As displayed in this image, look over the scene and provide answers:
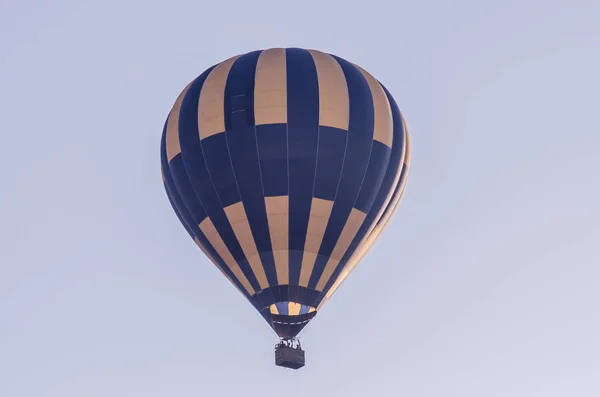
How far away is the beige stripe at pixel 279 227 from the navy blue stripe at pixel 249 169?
103mm

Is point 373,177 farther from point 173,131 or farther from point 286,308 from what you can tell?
point 173,131

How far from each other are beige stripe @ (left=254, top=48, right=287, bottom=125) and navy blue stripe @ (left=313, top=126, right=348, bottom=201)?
3.70ft

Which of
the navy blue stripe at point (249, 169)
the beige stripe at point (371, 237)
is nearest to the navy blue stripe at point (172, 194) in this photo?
the navy blue stripe at point (249, 169)

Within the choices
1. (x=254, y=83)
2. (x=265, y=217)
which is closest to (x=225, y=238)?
(x=265, y=217)

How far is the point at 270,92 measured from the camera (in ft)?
137

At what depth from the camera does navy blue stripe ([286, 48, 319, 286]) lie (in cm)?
4084

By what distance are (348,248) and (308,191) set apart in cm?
180

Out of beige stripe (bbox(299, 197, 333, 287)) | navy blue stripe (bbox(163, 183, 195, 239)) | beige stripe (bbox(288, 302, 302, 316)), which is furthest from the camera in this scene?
navy blue stripe (bbox(163, 183, 195, 239))

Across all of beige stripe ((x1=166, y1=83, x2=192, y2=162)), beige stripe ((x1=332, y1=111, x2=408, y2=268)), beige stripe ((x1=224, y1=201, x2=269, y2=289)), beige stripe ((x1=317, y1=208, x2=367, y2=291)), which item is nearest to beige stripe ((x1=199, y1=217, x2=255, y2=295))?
beige stripe ((x1=224, y1=201, x2=269, y2=289))

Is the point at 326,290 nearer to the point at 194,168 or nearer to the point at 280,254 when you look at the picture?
the point at 280,254

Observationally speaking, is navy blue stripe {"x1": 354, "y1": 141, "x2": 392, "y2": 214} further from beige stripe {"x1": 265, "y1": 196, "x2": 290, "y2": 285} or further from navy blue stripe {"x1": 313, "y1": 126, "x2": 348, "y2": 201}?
beige stripe {"x1": 265, "y1": 196, "x2": 290, "y2": 285}

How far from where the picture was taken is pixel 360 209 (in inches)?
1630

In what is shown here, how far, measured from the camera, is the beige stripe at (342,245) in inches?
1620

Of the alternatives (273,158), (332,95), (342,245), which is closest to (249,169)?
(273,158)
